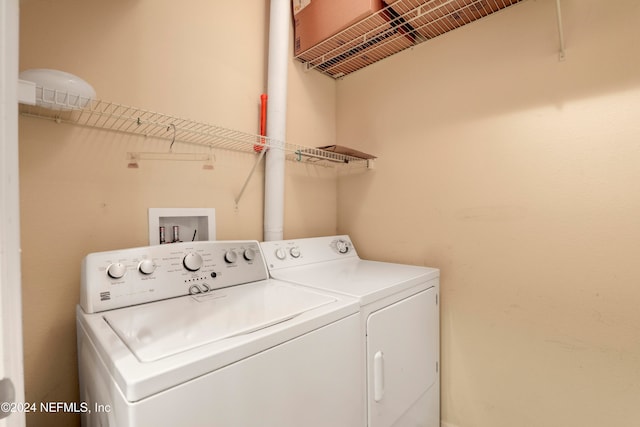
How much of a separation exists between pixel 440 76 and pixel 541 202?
33.6 inches

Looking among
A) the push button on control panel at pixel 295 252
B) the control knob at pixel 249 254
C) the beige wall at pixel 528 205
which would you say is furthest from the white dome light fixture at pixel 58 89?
the beige wall at pixel 528 205

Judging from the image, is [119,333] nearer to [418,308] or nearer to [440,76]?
[418,308]

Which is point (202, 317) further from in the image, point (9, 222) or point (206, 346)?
point (9, 222)

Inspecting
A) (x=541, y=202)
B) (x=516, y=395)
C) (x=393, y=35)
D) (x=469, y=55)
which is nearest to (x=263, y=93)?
(x=393, y=35)

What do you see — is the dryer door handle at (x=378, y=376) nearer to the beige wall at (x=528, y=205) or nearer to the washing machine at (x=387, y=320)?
the washing machine at (x=387, y=320)

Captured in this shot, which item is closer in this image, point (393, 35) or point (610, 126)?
point (610, 126)

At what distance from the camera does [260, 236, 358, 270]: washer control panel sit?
1.51 m

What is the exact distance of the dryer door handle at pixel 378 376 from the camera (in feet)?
3.60

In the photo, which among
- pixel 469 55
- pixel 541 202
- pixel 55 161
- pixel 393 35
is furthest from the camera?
pixel 393 35

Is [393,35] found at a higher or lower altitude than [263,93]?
higher

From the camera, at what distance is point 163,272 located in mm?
1092

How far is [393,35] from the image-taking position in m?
1.64

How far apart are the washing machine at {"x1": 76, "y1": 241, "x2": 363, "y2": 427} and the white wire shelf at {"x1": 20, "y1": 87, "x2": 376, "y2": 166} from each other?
52 centimetres

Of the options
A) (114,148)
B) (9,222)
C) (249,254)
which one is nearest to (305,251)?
(249,254)
